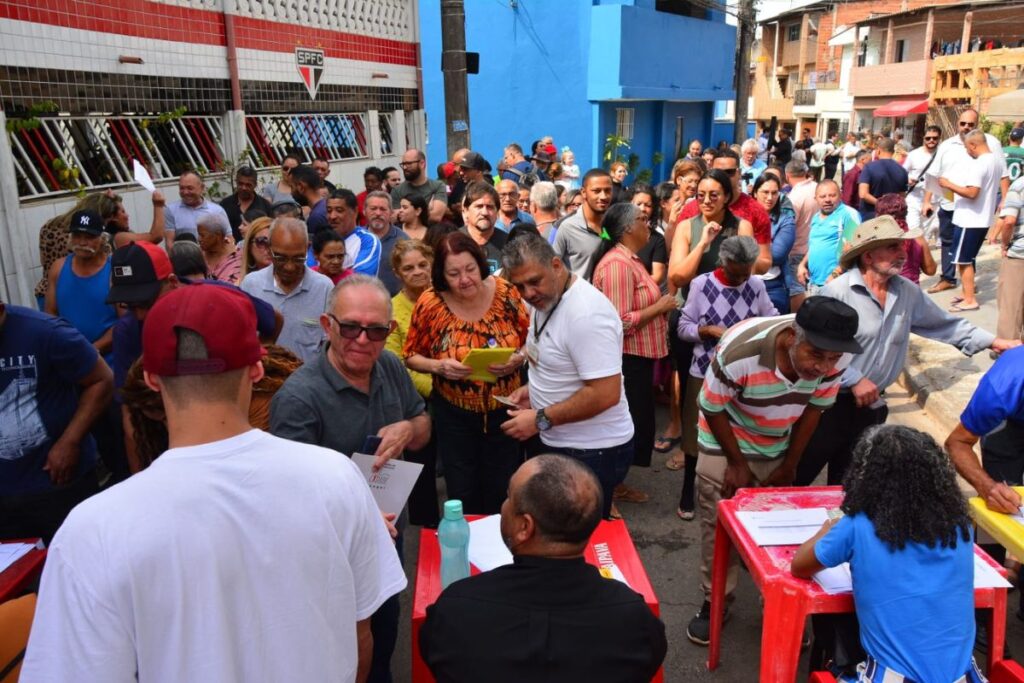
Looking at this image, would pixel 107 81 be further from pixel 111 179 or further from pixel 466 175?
pixel 466 175

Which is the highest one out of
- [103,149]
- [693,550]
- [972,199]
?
[103,149]

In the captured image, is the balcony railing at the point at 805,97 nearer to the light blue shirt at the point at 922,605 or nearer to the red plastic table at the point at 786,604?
the red plastic table at the point at 786,604

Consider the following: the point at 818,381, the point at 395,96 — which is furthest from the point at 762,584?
the point at 395,96

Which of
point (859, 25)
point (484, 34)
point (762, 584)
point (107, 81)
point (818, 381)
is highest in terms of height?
point (859, 25)

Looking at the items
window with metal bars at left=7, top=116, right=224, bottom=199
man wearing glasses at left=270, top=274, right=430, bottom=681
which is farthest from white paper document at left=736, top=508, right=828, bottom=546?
window with metal bars at left=7, top=116, right=224, bottom=199

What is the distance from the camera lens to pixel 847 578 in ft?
8.70

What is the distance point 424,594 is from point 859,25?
46.1 meters

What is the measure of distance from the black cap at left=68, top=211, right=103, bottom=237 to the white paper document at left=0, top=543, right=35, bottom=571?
6.72 ft

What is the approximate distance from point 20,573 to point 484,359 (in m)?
1.95

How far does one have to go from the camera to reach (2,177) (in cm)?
554

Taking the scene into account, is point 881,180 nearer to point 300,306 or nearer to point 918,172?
point 918,172

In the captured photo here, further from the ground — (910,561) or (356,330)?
(356,330)

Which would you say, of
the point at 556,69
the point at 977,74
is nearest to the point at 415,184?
the point at 556,69

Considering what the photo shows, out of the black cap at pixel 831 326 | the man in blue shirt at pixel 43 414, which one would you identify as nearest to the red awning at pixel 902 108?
the black cap at pixel 831 326
